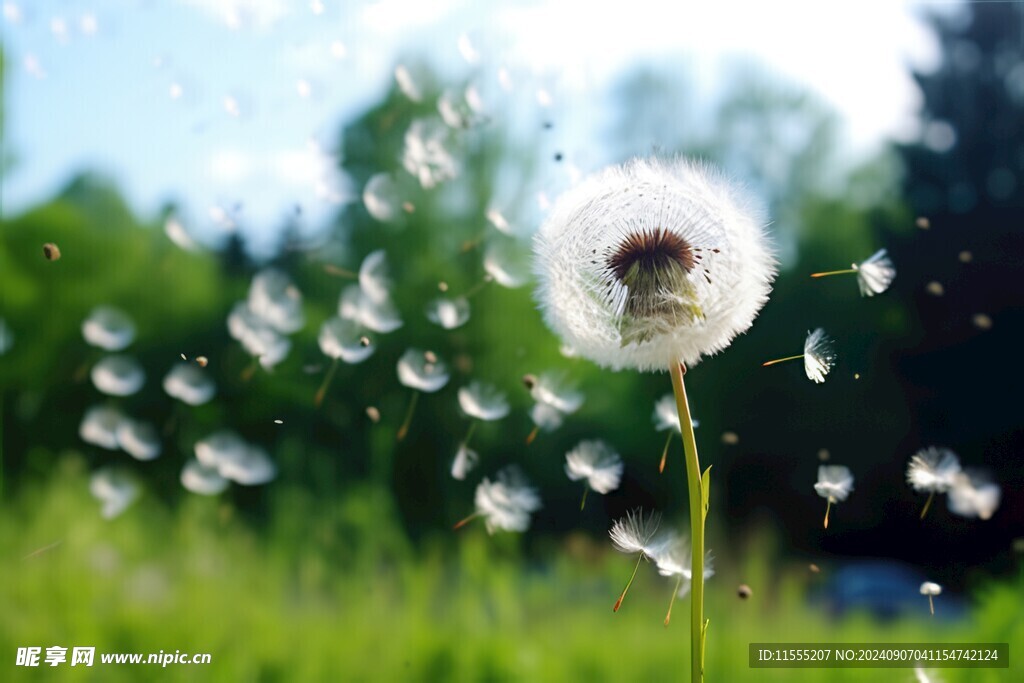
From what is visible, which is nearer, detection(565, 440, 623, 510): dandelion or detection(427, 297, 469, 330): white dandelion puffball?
detection(565, 440, 623, 510): dandelion

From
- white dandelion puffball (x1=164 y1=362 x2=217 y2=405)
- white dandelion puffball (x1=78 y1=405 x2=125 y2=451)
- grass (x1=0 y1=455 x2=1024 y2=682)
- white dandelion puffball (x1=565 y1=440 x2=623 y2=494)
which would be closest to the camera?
white dandelion puffball (x1=565 y1=440 x2=623 y2=494)

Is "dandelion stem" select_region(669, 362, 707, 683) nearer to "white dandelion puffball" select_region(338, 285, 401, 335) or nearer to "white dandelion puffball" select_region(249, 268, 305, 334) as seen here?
"white dandelion puffball" select_region(338, 285, 401, 335)

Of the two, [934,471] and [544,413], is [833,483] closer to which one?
[934,471]

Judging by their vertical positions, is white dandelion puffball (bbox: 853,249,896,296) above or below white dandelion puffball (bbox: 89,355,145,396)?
below

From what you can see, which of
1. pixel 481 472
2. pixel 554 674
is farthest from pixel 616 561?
pixel 481 472

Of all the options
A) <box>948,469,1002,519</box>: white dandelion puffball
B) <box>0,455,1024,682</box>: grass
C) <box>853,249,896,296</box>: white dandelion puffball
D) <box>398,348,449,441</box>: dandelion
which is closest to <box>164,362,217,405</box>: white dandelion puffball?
<box>0,455,1024,682</box>: grass

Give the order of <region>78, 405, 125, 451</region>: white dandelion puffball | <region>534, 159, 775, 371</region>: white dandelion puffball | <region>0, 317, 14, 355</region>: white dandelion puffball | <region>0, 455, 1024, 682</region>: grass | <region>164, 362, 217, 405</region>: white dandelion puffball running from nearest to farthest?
<region>534, 159, 775, 371</region>: white dandelion puffball
<region>0, 455, 1024, 682</region>: grass
<region>164, 362, 217, 405</region>: white dandelion puffball
<region>78, 405, 125, 451</region>: white dandelion puffball
<region>0, 317, 14, 355</region>: white dandelion puffball

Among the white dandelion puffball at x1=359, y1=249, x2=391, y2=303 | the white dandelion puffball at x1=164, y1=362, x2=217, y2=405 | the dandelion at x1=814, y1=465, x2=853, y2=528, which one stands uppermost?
the white dandelion puffball at x1=359, y1=249, x2=391, y2=303
